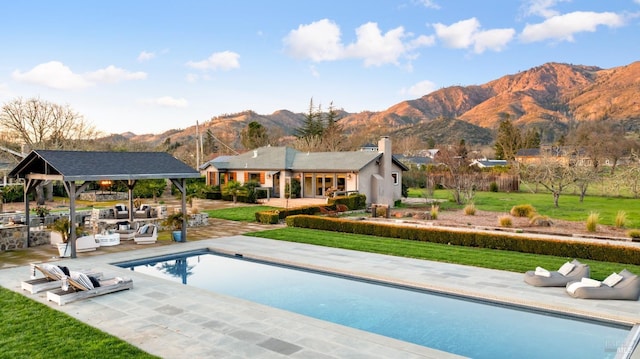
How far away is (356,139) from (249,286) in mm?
66571

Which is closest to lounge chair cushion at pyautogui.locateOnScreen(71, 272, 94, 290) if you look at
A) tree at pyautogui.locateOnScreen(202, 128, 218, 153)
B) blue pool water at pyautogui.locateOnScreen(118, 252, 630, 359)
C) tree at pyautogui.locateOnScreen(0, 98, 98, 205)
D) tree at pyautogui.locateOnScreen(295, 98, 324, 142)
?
blue pool water at pyautogui.locateOnScreen(118, 252, 630, 359)

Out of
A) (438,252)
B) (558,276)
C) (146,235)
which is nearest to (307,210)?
(146,235)

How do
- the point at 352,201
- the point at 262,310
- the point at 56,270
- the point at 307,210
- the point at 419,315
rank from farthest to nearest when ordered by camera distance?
the point at 352,201 → the point at 307,210 → the point at 56,270 → the point at 419,315 → the point at 262,310

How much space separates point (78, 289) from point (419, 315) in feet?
23.2

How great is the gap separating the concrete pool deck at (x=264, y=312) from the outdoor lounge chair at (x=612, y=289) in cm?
17

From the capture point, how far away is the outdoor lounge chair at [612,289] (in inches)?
350

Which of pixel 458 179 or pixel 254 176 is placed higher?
pixel 254 176

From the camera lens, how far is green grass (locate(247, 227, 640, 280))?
476 inches

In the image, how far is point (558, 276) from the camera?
10.0 meters

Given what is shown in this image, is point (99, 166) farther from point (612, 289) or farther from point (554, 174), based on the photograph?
point (554, 174)

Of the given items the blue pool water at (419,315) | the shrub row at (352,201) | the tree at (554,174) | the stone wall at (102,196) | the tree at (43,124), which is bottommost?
the blue pool water at (419,315)

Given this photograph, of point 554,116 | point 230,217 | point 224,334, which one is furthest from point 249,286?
point 554,116

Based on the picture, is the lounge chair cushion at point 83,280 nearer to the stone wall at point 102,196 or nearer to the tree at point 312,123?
the stone wall at point 102,196

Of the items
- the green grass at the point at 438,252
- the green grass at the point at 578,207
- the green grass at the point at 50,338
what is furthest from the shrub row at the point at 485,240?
the green grass at the point at 50,338
